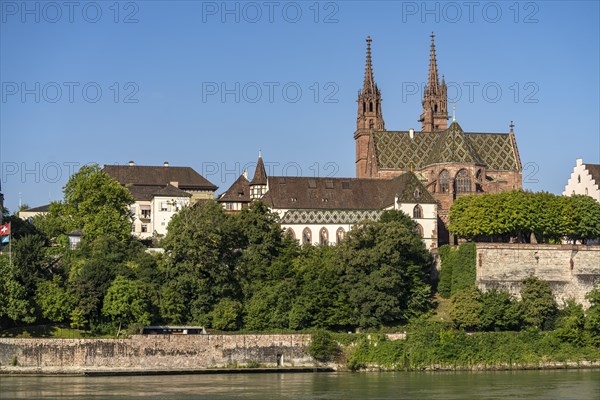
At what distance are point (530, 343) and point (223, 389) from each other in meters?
22.8

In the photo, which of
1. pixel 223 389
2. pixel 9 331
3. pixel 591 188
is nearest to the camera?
pixel 223 389

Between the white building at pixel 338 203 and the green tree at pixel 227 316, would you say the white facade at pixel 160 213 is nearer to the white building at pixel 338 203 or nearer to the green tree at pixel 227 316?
the white building at pixel 338 203

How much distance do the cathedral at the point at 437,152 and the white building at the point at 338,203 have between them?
2893 millimetres

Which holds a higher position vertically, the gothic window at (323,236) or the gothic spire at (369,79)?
the gothic spire at (369,79)

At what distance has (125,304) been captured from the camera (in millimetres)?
74938

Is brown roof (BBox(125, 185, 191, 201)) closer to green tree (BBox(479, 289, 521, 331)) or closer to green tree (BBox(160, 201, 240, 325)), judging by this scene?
green tree (BBox(160, 201, 240, 325))

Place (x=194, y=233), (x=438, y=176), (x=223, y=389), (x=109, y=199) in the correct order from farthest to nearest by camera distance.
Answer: (x=438, y=176) < (x=109, y=199) < (x=194, y=233) < (x=223, y=389)

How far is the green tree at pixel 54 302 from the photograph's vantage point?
74812 millimetres

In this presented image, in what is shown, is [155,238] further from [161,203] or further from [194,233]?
[194,233]

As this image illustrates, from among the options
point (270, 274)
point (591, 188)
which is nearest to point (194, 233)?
point (270, 274)

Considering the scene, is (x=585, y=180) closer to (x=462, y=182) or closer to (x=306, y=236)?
(x=462, y=182)

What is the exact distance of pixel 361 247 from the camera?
82.6 metres

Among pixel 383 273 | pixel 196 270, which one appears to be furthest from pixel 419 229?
pixel 196 270

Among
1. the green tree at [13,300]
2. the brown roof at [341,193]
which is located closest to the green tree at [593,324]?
the brown roof at [341,193]
